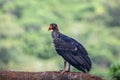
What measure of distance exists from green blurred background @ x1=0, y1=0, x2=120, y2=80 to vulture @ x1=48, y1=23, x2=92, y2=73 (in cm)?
3411

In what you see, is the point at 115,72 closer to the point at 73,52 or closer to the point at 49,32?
the point at 73,52

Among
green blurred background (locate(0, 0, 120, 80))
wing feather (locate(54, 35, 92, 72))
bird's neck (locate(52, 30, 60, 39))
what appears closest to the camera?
wing feather (locate(54, 35, 92, 72))

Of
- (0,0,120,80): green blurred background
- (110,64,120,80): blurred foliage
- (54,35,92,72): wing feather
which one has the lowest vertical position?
(54,35,92,72): wing feather

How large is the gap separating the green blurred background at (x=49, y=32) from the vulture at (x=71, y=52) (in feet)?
112

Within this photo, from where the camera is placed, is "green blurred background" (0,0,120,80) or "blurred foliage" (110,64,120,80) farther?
"green blurred background" (0,0,120,80)

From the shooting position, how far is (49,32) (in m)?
50.0

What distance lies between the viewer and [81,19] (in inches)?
2709

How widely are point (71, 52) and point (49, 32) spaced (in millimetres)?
39077

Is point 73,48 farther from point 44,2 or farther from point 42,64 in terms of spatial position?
point 44,2

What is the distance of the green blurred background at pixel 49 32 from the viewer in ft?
171

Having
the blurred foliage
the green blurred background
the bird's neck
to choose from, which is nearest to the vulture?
the bird's neck

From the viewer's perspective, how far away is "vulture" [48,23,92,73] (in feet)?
34.9

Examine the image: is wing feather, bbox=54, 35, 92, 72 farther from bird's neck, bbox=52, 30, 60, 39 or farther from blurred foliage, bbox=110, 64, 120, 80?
blurred foliage, bbox=110, 64, 120, 80

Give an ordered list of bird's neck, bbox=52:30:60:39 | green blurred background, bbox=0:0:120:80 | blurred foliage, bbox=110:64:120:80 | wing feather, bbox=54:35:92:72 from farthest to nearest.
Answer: green blurred background, bbox=0:0:120:80
blurred foliage, bbox=110:64:120:80
bird's neck, bbox=52:30:60:39
wing feather, bbox=54:35:92:72
